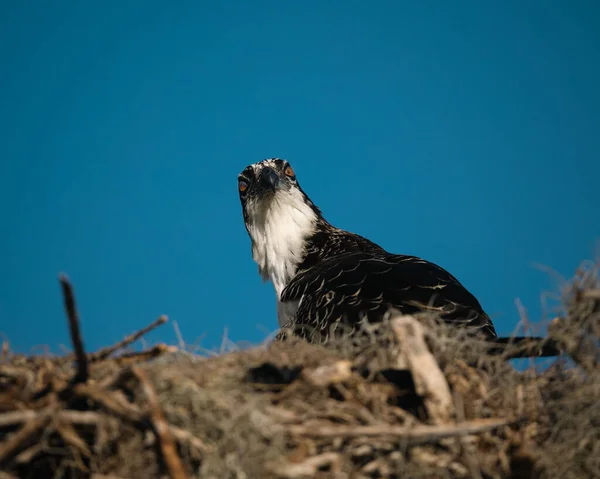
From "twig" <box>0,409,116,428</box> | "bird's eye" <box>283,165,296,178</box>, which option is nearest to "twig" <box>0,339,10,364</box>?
"twig" <box>0,409,116,428</box>

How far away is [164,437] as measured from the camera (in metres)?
2.47

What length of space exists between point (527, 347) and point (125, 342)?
6.13 feet

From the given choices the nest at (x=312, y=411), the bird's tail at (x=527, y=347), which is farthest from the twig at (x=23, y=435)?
the bird's tail at (x=527, y=347)

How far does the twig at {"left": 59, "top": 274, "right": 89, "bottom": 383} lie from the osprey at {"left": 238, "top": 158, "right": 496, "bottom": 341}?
1.72 m

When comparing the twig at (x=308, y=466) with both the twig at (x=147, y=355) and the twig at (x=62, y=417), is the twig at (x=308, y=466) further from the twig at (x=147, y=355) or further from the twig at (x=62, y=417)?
the twig at (x=147, y=355)

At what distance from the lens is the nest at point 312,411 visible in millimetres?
2576

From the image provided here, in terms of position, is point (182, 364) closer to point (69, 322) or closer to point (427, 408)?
point (69, 322)

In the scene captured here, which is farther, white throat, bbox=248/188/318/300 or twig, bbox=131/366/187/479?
white throat, bbox=248/188/318/300

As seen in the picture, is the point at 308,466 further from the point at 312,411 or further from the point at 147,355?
the point at 147,355

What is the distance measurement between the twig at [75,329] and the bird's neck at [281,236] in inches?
183

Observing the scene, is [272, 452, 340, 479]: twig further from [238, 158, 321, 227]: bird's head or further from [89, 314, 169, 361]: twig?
[238, 158, 321, 227]: bird's head

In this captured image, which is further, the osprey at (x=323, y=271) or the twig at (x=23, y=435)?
the osprey at (x=323, y=271)

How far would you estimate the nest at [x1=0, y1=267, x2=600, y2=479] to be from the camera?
2.58 m

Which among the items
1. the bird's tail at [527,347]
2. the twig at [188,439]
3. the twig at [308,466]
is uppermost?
the bird's tail at [527,347]
